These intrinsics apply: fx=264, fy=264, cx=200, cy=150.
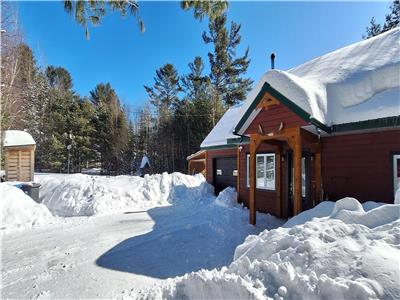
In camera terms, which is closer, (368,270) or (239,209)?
(368,270)

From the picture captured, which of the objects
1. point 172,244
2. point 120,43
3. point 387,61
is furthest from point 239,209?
point 120,43

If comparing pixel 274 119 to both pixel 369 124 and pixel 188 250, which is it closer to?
pixel 369 124

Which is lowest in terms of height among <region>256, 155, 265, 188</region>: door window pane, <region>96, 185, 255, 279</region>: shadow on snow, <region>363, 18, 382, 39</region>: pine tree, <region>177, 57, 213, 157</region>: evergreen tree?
<region>96, 185, 255, 279</region>: shadow on snow

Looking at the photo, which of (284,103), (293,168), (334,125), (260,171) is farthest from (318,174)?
(260,171)

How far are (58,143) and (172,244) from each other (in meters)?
25.0

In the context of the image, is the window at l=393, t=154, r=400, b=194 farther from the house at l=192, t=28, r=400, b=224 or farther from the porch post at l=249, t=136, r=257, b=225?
the porch post at l=249, t=136, r=257, b=225

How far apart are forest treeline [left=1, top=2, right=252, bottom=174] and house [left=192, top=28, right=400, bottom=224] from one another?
17938 millimetres

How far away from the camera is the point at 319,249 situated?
2941mm

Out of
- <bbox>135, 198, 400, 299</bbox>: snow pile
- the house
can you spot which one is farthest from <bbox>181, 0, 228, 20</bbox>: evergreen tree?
<bbox>135, 198, 400, 299</bbox>: snow pile

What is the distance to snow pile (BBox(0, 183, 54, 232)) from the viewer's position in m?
7.60

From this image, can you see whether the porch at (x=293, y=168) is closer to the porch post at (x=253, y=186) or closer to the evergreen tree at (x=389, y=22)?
the porch post at (x=253, y=186)

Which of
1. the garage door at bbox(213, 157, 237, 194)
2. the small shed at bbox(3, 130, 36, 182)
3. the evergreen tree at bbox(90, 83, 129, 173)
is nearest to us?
the garage door at bbox(213, 157, 237, 194)

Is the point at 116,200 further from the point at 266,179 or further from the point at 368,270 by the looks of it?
the point at 368,270

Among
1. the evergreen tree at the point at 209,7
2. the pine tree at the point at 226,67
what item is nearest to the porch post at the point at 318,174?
the evergreen tree at the point at 209,7
